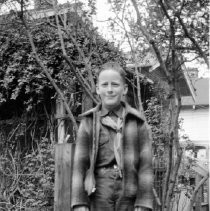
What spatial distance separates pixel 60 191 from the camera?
3.25m

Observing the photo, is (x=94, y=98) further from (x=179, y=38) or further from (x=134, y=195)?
(x=134, y=195)

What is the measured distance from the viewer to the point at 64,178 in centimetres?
323

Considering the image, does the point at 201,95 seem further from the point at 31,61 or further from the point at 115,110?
the point at 115,110

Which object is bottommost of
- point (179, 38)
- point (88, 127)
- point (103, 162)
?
point (103, 162)

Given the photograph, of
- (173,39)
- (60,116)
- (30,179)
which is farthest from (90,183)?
(60,116)

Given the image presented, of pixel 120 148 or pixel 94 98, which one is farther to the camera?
pixel 94 98

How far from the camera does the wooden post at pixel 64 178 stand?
321cm

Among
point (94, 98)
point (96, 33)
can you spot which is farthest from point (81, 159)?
point (96, 33)

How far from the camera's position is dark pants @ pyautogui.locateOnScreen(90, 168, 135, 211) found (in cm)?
266

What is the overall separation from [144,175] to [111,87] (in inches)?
24.6

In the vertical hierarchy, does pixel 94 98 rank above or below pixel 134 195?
above

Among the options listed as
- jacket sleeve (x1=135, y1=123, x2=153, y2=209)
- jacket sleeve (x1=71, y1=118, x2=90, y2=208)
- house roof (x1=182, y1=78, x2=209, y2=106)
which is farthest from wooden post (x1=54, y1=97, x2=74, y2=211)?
house roof (x1=182, y1=78, x2=209, y2=106)

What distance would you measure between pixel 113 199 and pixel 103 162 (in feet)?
0.82

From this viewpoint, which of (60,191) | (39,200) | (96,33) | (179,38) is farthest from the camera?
(39,200)
